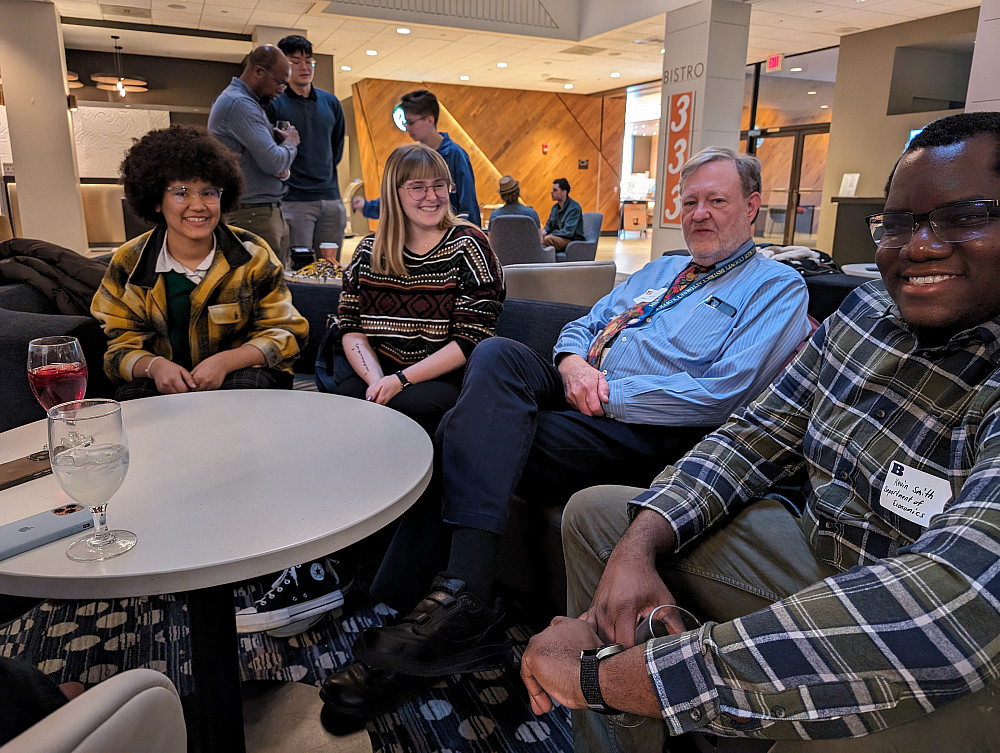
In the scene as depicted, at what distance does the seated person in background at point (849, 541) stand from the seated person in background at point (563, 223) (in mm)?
6545

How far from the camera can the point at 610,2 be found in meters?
9.05

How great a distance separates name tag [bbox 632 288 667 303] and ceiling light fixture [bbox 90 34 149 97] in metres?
11.0

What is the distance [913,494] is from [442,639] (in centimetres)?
85

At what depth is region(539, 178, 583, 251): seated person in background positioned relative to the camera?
7.74m

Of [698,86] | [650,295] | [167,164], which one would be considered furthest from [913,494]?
[698,86]

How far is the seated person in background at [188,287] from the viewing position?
2082mm

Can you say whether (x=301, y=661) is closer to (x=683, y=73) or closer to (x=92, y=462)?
(x=92, y=462)

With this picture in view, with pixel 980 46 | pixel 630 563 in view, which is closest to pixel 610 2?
pixel 980 46

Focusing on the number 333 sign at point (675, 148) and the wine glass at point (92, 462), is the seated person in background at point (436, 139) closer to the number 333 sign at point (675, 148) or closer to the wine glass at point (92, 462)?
the wine glass at point (92, 462)

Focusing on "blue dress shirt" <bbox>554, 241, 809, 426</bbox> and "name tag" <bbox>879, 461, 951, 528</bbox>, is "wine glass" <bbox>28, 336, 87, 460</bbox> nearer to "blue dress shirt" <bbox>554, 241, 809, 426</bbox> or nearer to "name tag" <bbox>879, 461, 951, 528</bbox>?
"blue dress shirt" <bbox>554, 241, 809, 426</bbox>

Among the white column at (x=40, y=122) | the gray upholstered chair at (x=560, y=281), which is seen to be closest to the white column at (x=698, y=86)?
the gray upholstered chair at (x=560, y=281)

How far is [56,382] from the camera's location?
1.38m

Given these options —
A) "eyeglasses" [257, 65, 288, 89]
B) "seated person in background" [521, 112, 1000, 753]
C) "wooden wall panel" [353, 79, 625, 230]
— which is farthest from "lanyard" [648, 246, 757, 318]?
"wooden wall panel" [353, 79, 625, 230]

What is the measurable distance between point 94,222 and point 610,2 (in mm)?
7793
